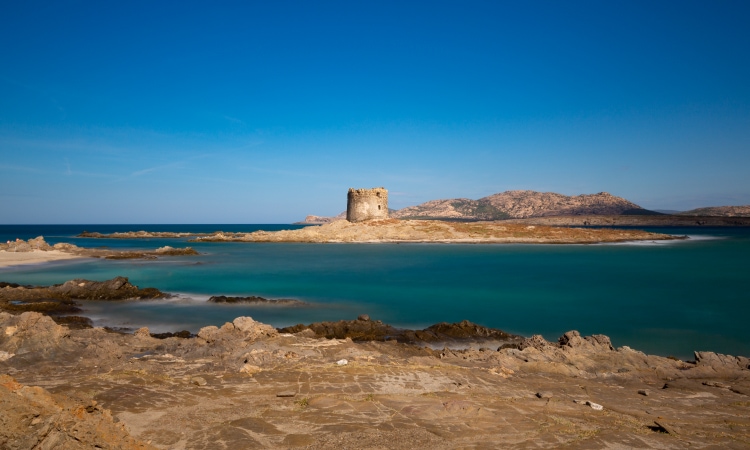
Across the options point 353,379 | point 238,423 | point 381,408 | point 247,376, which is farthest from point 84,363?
point 381,408

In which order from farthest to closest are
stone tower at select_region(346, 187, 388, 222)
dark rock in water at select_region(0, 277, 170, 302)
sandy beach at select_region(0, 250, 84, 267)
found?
1. stone tower at select_region(346, 187, 388, 222)
2. sandy beach at select_region(0, 250, 84, 267)
3. dark rock in water at select_region(0, 277, 170, 302)

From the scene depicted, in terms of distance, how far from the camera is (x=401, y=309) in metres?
16.7

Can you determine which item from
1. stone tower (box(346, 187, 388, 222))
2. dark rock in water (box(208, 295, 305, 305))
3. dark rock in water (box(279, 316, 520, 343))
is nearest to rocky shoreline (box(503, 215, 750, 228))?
stone tower (box(346, 187, 388, 222))

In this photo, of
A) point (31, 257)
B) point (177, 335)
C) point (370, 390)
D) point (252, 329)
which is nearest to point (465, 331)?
point (252, 329)

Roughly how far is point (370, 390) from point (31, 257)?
36.9 meters

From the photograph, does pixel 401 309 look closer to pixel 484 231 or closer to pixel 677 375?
pixel 677 375

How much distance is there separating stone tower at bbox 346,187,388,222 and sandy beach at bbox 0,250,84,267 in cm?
3178

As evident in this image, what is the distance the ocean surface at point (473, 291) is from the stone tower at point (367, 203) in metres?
23.0

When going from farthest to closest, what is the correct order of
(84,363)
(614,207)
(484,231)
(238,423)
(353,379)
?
(614,207) → (484,231) → (84,363) → (353,379) → (238,423)

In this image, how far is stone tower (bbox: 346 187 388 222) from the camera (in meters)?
59.4

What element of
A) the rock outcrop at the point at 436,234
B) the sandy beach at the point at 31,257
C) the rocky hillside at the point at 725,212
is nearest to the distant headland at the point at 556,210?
the rocky hillside at the point at 725,212

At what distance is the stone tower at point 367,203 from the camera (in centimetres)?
5944

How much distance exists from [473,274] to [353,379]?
801 inches

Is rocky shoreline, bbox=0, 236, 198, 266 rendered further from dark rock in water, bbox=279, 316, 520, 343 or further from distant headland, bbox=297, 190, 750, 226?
distant headland, bbox=297, 190, 750, 226
